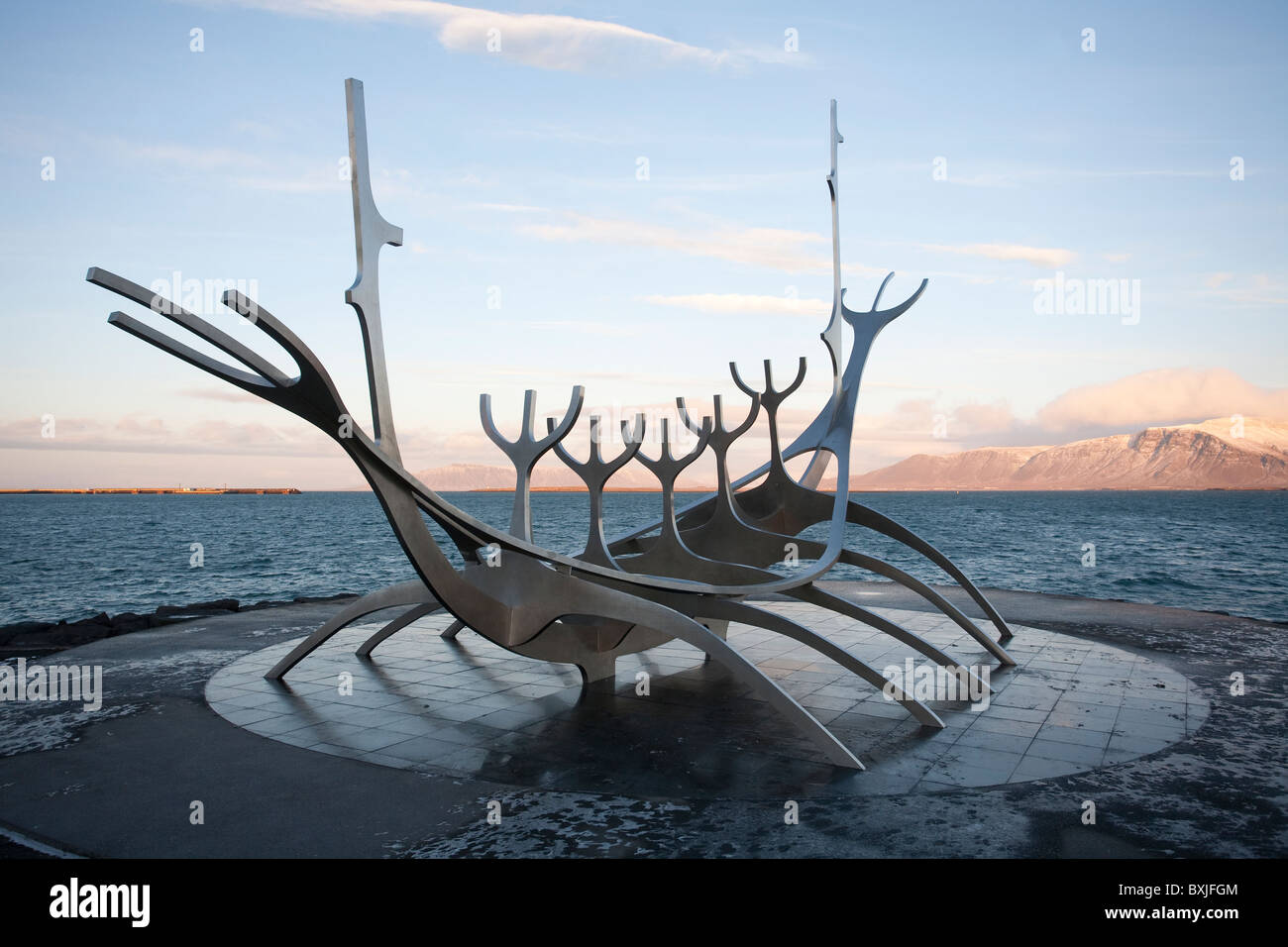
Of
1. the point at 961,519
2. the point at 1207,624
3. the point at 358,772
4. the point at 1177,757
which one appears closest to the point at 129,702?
the point at 358,772

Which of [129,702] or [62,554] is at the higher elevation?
[129,702]

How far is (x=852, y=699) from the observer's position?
10945mm

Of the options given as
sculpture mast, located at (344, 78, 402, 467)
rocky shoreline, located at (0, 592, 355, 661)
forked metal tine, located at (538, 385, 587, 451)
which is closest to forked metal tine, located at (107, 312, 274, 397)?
sculpture mast, located at (344, 78, 402, 467)

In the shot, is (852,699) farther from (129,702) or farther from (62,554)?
(62,554)

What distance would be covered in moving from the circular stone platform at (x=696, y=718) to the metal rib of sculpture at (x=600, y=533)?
47 cm

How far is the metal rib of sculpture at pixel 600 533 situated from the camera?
7.86 metres

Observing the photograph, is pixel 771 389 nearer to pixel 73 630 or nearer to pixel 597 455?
pixel 597 455

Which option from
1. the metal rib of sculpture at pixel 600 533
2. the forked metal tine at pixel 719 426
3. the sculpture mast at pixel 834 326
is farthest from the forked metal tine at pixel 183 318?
the sculpture mast at pixel 834 326

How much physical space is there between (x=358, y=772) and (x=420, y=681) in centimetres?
380

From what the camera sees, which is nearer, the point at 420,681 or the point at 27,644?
the point at 420,681

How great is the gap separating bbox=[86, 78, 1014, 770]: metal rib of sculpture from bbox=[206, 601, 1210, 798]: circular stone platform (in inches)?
18.5

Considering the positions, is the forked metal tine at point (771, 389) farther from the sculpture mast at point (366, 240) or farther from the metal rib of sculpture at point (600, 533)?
the sculpture mast at point (366, 240)

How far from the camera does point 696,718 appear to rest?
33.2 feet

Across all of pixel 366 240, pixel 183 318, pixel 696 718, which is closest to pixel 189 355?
pixel 183 318
